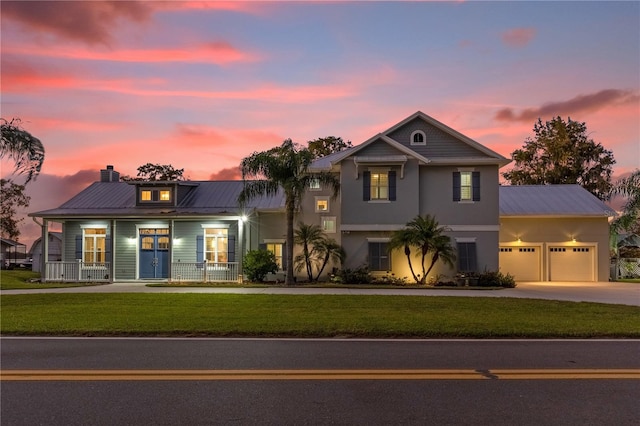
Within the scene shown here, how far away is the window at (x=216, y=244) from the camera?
2822cm

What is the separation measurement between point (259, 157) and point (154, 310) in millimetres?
11577

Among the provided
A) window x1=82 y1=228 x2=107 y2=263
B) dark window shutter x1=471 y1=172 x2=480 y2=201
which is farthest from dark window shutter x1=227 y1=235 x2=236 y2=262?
dark window shutter x1=471 y1=172 x2=480 y2=201

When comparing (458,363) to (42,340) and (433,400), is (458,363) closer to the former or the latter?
(433,400)

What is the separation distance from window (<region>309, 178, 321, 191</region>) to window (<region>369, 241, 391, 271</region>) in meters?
4.13

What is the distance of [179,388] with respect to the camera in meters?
6.84

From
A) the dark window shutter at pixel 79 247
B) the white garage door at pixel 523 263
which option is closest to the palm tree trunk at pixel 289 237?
the dark window shutter at pixel 79 247

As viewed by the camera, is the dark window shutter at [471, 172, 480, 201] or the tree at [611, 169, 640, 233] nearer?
the tree at [611, 169, 640, 233]

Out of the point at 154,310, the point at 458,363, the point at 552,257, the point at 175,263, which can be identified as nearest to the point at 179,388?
the point at 458,363

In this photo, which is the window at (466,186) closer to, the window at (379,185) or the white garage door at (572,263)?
the window at (379,185)

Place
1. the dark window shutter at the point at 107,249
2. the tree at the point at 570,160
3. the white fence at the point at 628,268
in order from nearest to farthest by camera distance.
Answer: the dark window shutter at the point at 107,249 → the white fence at the point at 628,268 → the tree at the point at 570,160

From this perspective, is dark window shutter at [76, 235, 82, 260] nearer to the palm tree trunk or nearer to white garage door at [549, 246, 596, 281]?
the palm tree trunk

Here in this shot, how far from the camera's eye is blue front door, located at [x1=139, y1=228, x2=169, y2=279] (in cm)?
2817

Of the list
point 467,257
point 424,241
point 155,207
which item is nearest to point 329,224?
point 424,241

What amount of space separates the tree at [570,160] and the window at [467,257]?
2270 cm
